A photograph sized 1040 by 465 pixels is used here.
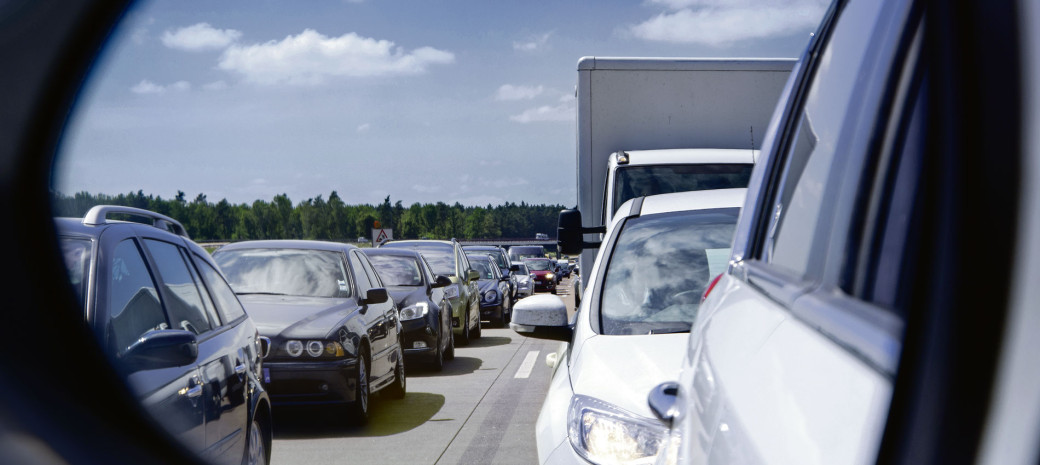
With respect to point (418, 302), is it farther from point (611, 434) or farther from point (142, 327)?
point (611, 434)

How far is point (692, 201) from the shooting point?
5453 mm

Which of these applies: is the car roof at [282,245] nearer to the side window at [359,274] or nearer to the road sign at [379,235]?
the side window at [359,274]

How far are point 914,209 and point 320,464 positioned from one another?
6.31 metres

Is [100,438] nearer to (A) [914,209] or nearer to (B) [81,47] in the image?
(B) [81,47]

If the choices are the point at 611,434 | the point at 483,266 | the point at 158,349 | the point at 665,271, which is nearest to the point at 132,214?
the point at 158,349

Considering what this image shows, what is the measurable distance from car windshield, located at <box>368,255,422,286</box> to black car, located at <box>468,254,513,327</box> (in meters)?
6.75

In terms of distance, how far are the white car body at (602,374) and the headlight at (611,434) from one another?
0.08 ft

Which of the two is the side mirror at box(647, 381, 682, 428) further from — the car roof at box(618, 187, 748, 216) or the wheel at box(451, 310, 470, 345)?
the wheel at box(451, 310, 470, 345)

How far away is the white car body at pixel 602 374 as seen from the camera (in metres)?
3.94

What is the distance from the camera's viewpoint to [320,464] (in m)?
6.95

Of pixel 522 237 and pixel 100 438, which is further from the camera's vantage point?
pixel 522 237

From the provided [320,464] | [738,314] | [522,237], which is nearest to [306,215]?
[320,464]

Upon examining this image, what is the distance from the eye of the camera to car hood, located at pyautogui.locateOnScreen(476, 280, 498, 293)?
70.7ft

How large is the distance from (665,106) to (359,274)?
11.6 ft
